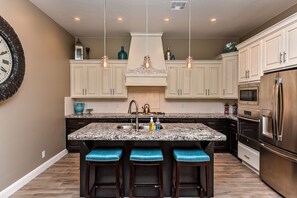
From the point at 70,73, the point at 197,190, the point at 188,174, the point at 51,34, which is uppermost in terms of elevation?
the point at 51,34

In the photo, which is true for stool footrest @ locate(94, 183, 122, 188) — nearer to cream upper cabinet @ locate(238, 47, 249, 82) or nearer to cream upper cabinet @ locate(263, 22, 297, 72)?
cream upper cabinet @ locate(263, 22, 297, 72)

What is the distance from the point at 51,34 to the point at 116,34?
166 centimetres

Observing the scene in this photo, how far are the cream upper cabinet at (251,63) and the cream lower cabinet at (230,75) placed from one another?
0.79m

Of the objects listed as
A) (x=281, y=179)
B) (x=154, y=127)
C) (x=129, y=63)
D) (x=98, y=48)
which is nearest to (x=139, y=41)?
(x=129, y=63)

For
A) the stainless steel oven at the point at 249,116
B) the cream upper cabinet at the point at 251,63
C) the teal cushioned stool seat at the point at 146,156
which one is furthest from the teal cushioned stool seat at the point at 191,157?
the cream upper cabinet at the point at 251,63

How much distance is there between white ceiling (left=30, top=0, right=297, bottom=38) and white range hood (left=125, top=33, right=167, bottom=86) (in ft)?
0.82

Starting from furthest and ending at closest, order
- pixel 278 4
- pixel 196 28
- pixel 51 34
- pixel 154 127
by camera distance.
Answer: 1. pixel 196 28
2. pixel 51 34
3. pixel 278 4
4. pixel 154 127

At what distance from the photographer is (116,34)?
5379 mm

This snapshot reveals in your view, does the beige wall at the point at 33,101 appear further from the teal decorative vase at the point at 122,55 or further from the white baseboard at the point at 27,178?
the teal decorative vase at the point at 122,55

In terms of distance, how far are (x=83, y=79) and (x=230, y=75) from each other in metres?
3.77

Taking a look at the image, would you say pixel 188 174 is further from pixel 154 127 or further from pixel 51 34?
pixel 51 34

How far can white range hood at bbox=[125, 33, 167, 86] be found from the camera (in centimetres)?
513

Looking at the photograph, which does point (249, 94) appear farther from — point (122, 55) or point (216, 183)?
point (122, 55)

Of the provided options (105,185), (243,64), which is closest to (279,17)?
(243,64)
